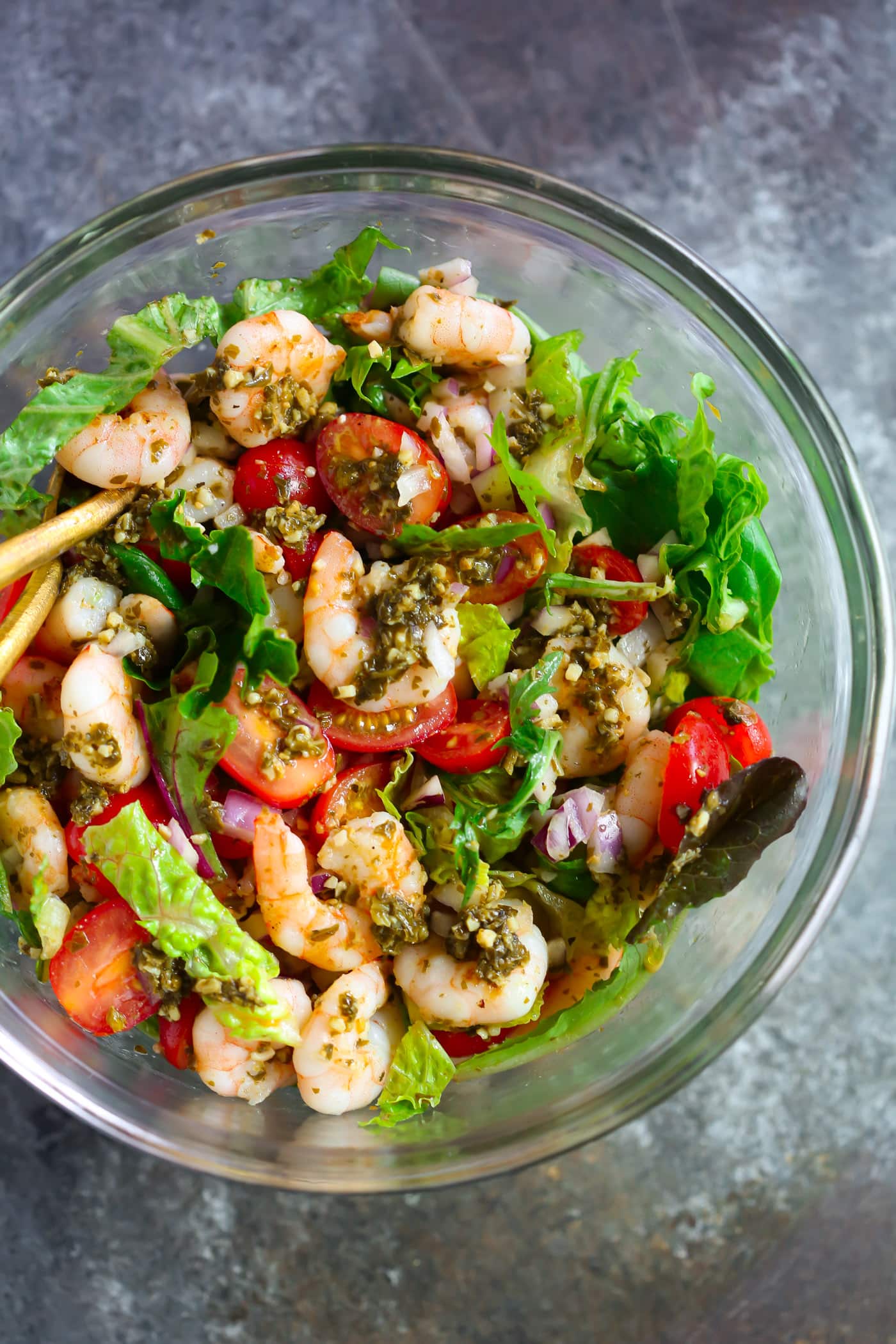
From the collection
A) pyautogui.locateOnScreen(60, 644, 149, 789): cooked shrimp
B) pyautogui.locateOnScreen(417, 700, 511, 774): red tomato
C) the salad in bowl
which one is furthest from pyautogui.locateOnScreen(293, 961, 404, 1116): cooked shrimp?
pyautogui.locateOnScreen(60, 644, 149, 789): cooked shrimp

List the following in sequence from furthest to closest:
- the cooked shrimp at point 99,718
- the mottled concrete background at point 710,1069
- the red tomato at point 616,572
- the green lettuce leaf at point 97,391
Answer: the mottled concrete background at point 710,1069 → the red tomato at point 616,572 → the green lettuce leaf at point 97,391 → the cooked shrimp at point 99,718

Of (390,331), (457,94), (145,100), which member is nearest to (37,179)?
(145,100)

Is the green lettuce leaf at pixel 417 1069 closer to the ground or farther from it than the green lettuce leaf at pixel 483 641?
closer to the ground

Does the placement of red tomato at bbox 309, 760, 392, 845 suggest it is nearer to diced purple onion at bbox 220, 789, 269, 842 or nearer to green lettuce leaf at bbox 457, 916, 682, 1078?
diced purple onion at bbox 220, 789, 269, 842

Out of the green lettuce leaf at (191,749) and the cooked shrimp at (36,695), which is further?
the cooked shrimp at (36,695)

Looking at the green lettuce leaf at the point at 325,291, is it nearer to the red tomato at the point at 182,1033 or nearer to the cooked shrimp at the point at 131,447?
the cooked shrimp at the point at 131,447

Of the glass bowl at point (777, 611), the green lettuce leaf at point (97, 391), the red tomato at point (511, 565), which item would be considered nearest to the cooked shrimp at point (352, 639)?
the red tomato at point (511, 565)

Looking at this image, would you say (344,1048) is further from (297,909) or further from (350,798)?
(350,798)

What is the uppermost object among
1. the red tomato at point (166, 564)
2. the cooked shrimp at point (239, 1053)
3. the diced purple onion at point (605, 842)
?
the diced purple onion at point (605, 842)
